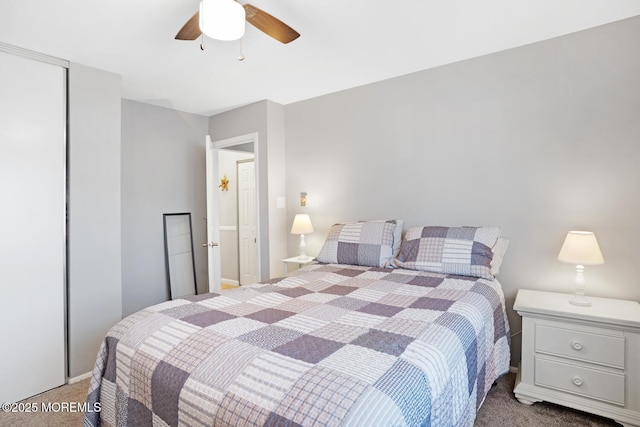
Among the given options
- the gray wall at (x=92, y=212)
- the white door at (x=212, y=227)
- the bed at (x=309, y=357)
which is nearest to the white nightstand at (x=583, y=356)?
the bed at (x=309, y=357)

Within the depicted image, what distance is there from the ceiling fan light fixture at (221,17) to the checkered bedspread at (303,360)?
53.4 inches

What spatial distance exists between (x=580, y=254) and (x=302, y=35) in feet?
7.31

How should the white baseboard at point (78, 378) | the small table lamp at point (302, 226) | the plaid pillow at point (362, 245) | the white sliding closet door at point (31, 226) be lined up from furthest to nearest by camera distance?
the small table lamp at point (302, 226)
the plaid pillow at point (362, 245)
the white baseboard at point (78, 378)
the white sliding closet door at point (31, 226)

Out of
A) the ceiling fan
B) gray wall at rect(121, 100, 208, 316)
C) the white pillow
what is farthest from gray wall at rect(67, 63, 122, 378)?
the white pillow

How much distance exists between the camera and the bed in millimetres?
953

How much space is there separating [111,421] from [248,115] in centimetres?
315

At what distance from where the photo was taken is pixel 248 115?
12.7 ft

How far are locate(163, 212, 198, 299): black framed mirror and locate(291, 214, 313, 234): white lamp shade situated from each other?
4.79 feet

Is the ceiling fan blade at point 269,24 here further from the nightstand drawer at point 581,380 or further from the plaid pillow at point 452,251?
the nightstand drawer at point 581,380

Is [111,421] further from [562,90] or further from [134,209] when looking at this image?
[562,90]

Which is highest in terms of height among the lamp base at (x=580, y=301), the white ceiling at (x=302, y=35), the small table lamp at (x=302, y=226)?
the white ceiling at (x=302, y=35)

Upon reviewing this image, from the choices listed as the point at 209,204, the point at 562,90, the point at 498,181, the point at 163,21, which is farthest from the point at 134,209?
the point at 562,90

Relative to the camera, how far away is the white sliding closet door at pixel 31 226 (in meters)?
2.29

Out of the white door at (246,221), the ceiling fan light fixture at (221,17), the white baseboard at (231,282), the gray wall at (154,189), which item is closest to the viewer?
the ceiling fan light fixture at (221,17)
